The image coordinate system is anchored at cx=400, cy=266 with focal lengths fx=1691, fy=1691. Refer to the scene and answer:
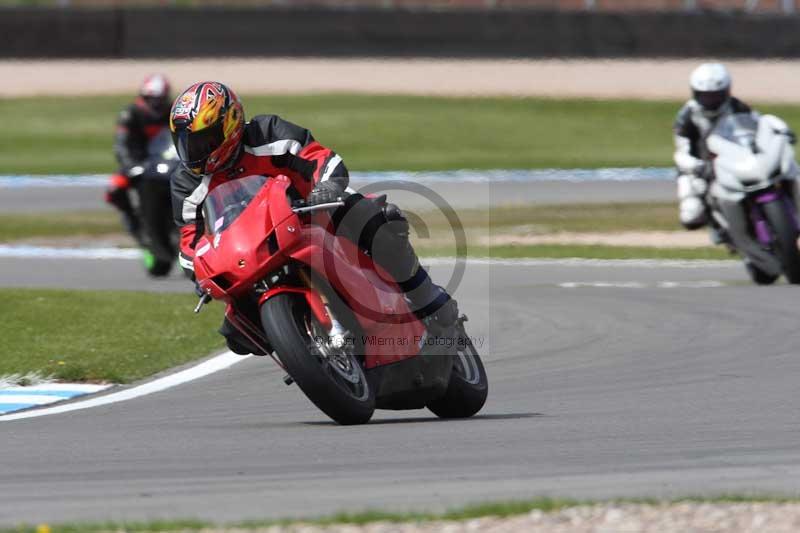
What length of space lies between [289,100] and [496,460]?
30.9 metres

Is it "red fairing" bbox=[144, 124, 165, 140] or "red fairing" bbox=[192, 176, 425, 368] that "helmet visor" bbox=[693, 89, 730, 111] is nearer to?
"red fairing" bbox=[144, 124, 165, 140]

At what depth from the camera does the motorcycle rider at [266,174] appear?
7613 millimetres

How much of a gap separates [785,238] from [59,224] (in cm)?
1271

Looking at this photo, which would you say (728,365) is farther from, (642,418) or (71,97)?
(71,97)

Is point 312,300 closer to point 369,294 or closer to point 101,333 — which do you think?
point 369,294

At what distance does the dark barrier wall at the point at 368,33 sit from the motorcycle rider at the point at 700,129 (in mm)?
20027

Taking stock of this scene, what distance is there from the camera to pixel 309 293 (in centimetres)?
724

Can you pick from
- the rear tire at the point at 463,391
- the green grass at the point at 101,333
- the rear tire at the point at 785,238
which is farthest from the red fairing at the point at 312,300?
the rear tire at the point at 785,238

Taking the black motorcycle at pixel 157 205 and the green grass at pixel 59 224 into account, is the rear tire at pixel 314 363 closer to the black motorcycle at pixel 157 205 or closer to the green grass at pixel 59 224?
the black motorcycle at pixel 157 205

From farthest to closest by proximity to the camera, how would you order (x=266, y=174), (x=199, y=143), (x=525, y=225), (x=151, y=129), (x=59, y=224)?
1. (x=59, y=224)
2. (x=525, y=225)
3. (x=151, y=129)
4. (x=266, y=174)
5. (x=199, y=143)

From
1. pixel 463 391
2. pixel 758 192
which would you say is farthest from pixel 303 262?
pixel 758 192

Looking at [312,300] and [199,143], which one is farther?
[199,143]

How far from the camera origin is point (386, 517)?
17.6 feet

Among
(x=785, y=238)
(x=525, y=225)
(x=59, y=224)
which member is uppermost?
(x=785, y=238)
